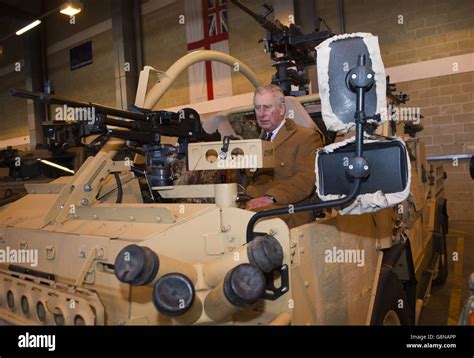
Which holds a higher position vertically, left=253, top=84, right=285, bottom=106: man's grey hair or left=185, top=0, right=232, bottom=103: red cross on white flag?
left=185, top=0, right=232, bottom=103: red cross on white flag

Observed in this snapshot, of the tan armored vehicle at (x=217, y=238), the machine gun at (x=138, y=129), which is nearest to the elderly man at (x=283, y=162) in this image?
the tan armored vehicle at (x=217, y=238)

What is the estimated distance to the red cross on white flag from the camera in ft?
35.5

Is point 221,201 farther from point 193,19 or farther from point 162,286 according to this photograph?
point 193,19

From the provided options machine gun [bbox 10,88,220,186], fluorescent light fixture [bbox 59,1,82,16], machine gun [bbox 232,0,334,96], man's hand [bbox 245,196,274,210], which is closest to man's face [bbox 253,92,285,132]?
machine gun [bbox 10,88,220,186]

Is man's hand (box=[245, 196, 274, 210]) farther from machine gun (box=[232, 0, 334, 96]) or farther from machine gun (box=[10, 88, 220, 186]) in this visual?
machine gun (box=[232, 0, 334, 96])

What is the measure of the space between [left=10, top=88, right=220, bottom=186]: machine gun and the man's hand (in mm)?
654

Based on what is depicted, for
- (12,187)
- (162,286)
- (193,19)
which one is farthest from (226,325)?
(193,19)

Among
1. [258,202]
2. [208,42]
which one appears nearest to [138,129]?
[258,202]

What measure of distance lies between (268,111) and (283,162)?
1.48 feet

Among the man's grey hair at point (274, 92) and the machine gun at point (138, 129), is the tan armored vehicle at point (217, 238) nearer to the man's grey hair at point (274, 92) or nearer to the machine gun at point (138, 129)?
the machine gun at point (138, 129)

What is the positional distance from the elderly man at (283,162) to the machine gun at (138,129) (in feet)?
1.72

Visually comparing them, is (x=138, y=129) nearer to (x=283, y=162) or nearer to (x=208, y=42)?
(x=283, y=162)

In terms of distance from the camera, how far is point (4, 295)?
8.23ft

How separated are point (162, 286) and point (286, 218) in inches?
49.5
